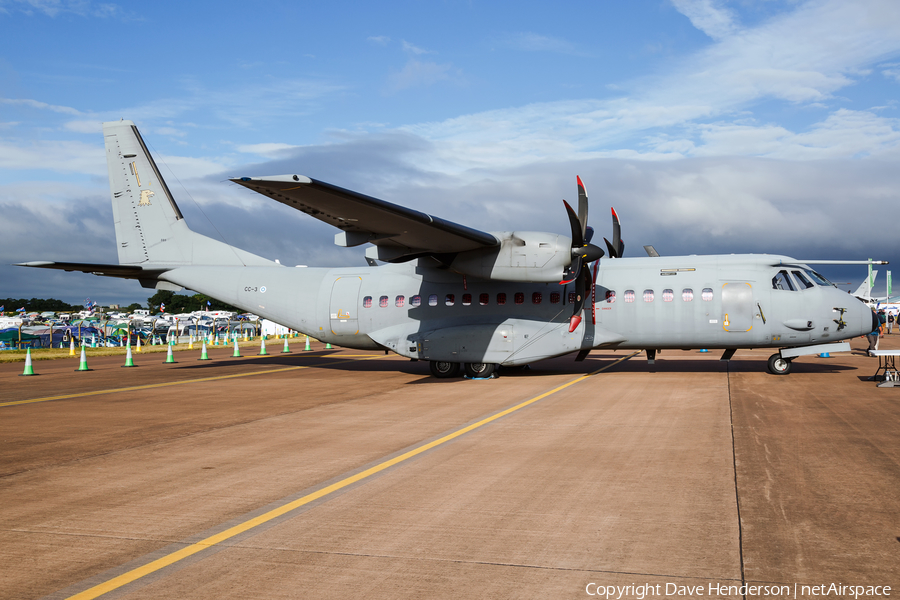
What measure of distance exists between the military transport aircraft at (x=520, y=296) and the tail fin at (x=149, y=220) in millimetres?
752

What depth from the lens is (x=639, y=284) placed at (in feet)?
58.7

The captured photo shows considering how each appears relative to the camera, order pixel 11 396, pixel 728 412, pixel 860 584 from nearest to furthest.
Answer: pixel 860 584
pixel 728 412
pixel 11 396

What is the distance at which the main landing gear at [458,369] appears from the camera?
18422 millimetres

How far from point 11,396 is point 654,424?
15598 millimetres

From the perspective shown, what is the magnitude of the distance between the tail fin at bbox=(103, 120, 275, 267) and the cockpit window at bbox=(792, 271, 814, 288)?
17.1 metres

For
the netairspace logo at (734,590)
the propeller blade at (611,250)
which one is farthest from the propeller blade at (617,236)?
the netairspace logo at (734,590)

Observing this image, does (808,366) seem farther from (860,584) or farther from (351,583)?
(351,583)

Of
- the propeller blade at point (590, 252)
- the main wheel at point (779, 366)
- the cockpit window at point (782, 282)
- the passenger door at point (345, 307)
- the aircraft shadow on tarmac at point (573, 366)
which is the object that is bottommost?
the aircraft shadow on tarmac at point (573, 366)

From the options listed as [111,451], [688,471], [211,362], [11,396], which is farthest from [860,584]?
[211,362]

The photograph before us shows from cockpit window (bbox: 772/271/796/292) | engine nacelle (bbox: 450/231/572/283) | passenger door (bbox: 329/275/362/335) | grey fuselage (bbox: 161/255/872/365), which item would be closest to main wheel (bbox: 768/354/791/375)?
grey fuselage (bbox: 161/255/872/365)

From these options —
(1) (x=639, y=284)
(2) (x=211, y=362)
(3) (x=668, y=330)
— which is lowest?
(2) (x=211, y=362)

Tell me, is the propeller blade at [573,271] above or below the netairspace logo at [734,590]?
above

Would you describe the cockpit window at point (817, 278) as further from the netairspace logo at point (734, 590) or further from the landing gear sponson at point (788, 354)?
the netairspace logo at point (734, 590)

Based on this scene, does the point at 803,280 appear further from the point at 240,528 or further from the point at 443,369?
the point at 240,528
